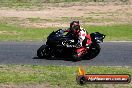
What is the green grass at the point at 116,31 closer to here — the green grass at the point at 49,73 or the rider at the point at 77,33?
the rider at the point at 77,33

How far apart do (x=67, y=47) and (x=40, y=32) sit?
9876 mm

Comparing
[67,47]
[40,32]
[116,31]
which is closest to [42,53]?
[67,47]

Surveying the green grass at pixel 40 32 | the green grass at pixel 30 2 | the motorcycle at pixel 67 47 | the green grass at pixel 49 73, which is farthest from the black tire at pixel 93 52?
the green grass at pixel 30 2

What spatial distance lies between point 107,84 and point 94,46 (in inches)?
235

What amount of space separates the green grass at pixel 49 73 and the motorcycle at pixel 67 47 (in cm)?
223

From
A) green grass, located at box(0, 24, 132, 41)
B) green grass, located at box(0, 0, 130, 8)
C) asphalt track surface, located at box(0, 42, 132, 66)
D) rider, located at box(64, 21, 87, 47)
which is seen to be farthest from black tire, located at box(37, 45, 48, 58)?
green grass, located at box(0, 0, 130, 8)

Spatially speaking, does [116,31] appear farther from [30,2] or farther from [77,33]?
[30,2]

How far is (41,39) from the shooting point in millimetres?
25281

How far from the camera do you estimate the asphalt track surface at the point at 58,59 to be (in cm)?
1802

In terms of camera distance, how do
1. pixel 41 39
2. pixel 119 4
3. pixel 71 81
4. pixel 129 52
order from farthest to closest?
pixel 119 4, pixel 41 39, pixel 129 52, pixel 71 81

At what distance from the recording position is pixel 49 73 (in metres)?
15.1

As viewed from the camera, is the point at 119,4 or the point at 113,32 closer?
the point at 113,32

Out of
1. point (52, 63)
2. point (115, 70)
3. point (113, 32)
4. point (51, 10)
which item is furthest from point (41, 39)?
point (51, 10)

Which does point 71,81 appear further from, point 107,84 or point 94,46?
point 94,46
